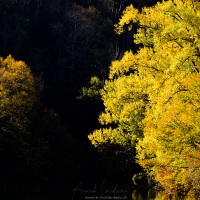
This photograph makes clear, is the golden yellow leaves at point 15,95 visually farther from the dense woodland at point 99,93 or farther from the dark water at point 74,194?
the dark water at point 74,194

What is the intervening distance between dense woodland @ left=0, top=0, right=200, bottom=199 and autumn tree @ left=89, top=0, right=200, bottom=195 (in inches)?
1.6

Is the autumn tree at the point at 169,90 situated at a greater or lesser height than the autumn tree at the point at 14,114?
lesser

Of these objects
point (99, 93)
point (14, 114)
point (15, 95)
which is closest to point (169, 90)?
point (14, 114)

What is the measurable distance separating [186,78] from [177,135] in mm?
2126

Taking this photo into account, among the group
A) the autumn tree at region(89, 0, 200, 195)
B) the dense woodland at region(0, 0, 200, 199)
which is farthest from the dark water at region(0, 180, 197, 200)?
the autumn tree at region(89, 0, 200, 195)

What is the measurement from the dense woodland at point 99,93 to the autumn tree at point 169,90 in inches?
1.6

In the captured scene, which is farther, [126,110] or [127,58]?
[126,110]

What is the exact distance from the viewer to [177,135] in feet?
46.7

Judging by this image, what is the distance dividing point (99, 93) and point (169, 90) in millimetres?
41257

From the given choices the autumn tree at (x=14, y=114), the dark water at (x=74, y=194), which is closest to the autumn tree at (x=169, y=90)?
the dark water at (x=74, y=194)

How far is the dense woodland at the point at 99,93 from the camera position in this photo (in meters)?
15.0

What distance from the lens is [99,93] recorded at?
55.8 meters

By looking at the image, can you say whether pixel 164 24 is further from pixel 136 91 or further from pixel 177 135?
pixel 177 135

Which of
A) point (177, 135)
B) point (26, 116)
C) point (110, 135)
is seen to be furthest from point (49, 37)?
point (177, 135)
